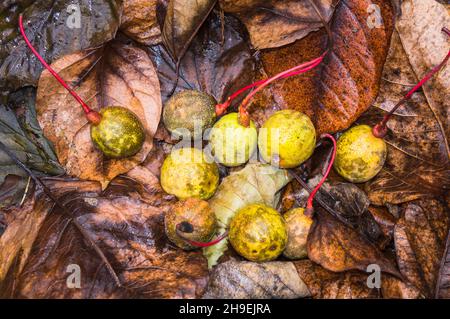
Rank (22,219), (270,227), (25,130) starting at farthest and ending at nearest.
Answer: (25,130), (22,219), (270,227)

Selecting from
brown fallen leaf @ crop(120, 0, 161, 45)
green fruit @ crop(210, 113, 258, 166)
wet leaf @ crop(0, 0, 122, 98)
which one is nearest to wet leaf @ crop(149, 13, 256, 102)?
brown fallen leaf @ crop(120, 0, 161, 45)

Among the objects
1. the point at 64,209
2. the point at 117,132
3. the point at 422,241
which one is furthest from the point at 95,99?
the point at 422,241

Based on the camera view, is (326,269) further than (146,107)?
No

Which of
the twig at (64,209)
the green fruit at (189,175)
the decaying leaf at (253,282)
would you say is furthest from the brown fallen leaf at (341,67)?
the twig at (64,209)

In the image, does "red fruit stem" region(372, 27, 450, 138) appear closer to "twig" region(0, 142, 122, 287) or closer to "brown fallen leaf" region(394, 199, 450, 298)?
"brown fallen leaf" region(394, 199, 450, 298)

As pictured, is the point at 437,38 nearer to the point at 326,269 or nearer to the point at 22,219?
the point at 326,269
